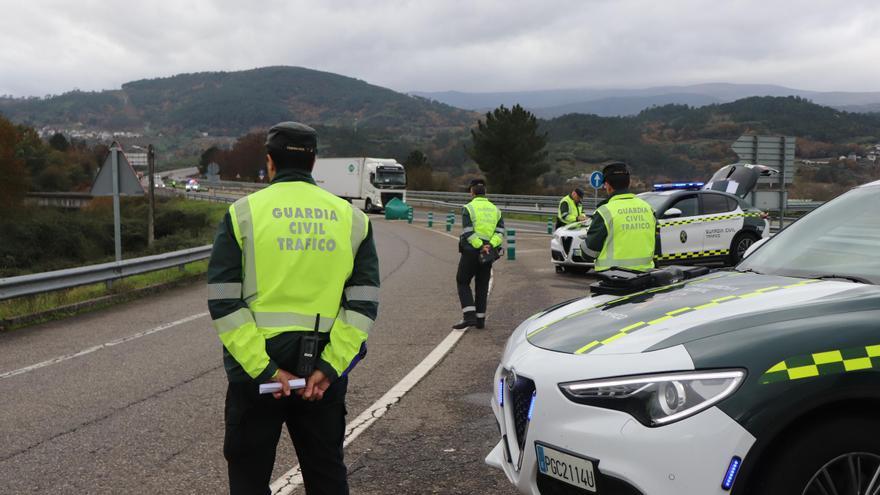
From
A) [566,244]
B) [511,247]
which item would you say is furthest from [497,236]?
[511,247]

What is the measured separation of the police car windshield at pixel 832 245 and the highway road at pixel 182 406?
6.37ft

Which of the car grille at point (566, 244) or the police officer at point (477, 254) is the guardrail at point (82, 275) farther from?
the car grille at point (566, 244)

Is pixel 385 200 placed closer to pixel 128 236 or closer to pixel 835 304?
pixel 128 236

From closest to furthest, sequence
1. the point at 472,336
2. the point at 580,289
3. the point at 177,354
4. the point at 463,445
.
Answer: the point at 463,445 → the point at 177,354 → the point at 472,336 → the point at 580,289

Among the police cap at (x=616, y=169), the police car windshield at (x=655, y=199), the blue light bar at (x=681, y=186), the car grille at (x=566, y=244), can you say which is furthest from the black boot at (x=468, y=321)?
the blue light bar at (x=681, y=186)

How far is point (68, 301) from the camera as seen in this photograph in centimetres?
1209

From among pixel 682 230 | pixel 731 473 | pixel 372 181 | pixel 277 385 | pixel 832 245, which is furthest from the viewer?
pixel 372 181

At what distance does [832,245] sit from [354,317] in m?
2.56

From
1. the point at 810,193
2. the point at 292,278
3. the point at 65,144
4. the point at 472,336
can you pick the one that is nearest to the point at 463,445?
the point at 292,278

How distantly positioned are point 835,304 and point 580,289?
992 centimetres

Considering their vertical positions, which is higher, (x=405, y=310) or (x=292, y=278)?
(x=292, y=278)

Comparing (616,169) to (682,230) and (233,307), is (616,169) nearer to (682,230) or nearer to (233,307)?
(233,307)

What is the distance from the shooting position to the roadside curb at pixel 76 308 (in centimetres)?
1045

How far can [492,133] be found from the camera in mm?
67625
